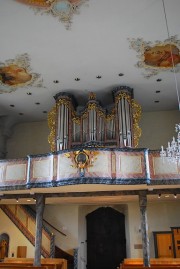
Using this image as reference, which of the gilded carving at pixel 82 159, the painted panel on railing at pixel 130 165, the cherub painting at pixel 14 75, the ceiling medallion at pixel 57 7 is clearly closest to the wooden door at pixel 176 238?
the painted panel on railing at pixel 130 165

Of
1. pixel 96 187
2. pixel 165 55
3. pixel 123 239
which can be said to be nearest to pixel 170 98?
pixel 165 55

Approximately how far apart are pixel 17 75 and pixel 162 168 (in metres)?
6.91

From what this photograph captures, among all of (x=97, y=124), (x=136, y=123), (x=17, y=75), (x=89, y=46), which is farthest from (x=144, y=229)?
(x=17, y=75)

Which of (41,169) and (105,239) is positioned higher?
(41,169)

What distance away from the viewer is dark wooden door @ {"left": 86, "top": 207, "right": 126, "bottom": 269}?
15141 mm

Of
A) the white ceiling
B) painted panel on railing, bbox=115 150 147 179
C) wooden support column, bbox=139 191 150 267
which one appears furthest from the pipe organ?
wooden support column, bbox=139 191 150 267

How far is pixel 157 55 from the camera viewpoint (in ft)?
36.0

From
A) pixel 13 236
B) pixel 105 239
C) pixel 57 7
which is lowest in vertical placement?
pixel 105 239

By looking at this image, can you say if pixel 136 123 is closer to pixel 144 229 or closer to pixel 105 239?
pixel 144 229

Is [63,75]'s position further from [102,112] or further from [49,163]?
[49,163]

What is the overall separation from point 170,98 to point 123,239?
A: 771 centimetres

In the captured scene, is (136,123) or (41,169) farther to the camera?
(136,123)

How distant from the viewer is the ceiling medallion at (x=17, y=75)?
36.9ft

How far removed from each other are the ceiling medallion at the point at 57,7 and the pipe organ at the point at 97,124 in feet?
15.0
